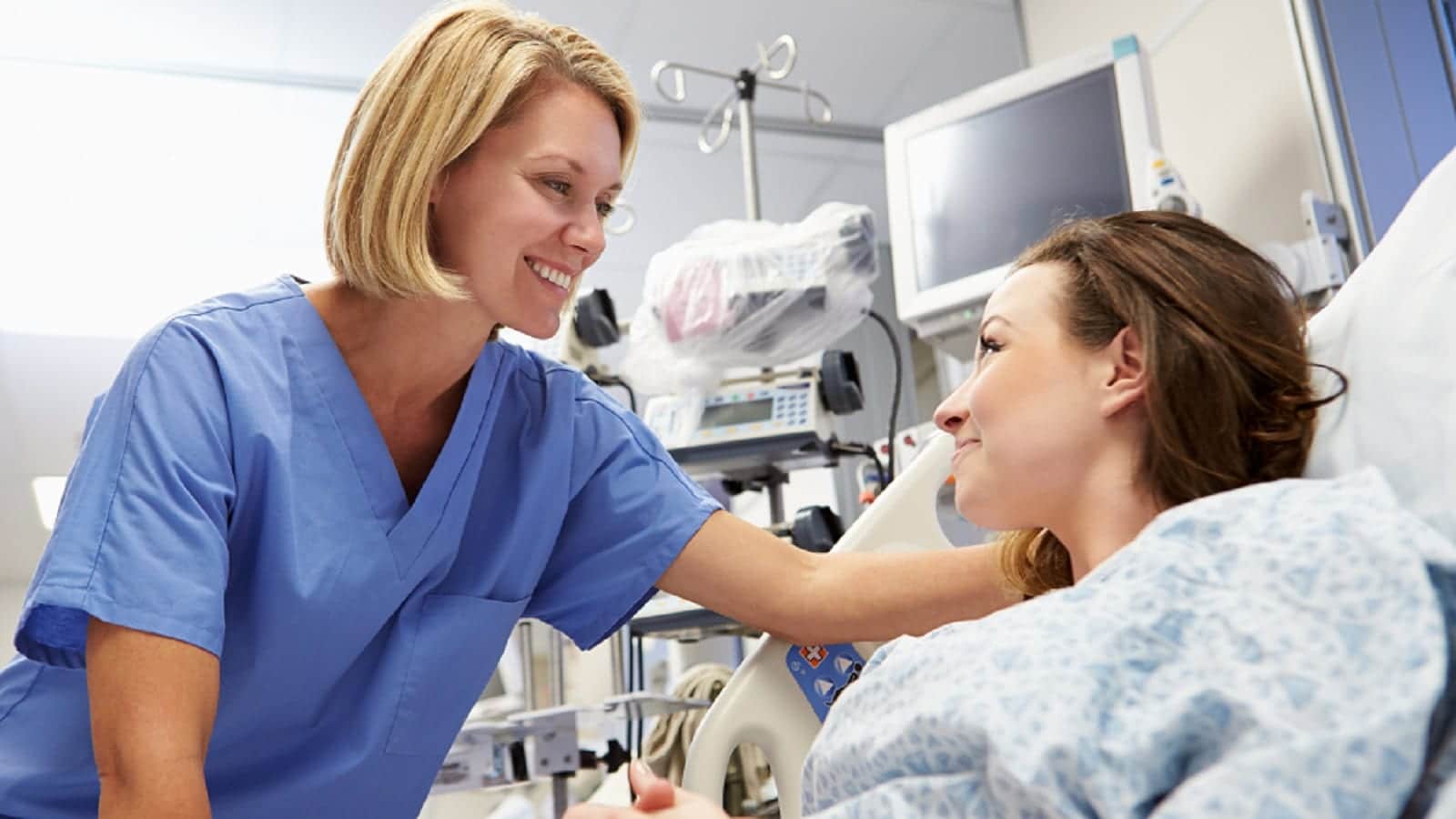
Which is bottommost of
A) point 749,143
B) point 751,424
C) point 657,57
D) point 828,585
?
point 828,585

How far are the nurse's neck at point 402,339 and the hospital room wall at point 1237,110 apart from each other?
1687mm

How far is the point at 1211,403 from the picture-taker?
0.94 meters

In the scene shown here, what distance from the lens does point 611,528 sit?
1.36 meters

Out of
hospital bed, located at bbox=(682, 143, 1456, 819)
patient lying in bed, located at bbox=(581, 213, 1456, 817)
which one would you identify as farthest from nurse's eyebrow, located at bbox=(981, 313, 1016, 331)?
hospital bed, located at bbox=(682, 143, 1456, 819)

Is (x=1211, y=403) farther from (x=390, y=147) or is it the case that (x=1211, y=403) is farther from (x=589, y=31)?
(x=589, y=31)

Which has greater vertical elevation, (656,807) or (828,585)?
(828,585)

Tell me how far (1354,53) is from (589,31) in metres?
2.09

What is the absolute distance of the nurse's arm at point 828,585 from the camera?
1220 mm

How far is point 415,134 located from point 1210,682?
935mm

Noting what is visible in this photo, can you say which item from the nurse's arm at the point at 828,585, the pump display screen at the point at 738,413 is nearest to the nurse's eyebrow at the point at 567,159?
the nurse's arm at the point at 828,585

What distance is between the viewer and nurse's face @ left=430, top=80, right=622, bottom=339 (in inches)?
50.3

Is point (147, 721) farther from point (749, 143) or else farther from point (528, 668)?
point (749, 143)

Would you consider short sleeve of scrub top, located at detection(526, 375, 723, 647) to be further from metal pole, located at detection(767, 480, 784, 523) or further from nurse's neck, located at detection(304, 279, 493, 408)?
metal pole, located at detection(767, 480, 784, 523)

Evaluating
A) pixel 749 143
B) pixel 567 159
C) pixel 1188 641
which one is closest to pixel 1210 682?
pixel 1188 641
